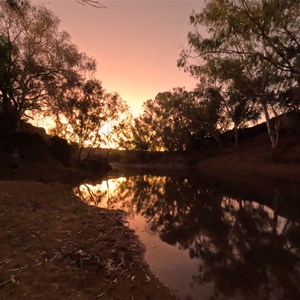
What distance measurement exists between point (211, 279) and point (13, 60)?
92.8 feet

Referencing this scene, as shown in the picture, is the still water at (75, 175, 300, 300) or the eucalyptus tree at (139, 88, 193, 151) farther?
the eucalyptus tree at (139, 88, 193, 151)

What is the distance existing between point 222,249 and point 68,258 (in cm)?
428

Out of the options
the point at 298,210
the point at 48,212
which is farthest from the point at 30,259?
the point at 298,210

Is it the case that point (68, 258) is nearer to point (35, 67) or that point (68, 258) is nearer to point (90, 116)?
point (35, 67)

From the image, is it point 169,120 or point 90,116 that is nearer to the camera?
point 90,116

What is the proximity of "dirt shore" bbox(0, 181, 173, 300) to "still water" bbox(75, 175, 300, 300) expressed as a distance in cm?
67

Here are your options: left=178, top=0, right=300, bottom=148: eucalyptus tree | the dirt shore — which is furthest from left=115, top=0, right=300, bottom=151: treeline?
the dirt shore

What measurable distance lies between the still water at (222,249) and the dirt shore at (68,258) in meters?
0.67

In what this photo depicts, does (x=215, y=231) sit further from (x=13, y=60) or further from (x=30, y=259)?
(x=13, y=60)

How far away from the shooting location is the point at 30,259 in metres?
6.73

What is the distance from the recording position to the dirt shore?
5.55 meters

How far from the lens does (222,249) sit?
8.70m

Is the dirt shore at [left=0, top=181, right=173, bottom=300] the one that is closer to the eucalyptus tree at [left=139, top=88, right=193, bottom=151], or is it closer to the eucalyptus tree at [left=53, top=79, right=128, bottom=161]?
the eucalyptus tree at [left=53, top=79, right=128, bottom=161]

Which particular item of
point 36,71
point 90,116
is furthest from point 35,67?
point 90,116
